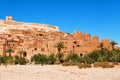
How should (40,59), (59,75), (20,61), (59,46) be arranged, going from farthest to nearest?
(59,46) < (20,61) < (40,59) < (59,75)

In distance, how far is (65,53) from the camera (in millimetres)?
72375

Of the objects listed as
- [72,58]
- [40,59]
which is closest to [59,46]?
[72,58]

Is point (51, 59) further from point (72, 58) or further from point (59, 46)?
point (72, 58)

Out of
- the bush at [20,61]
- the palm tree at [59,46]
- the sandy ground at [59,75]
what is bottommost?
the sandy ground at [59,75]

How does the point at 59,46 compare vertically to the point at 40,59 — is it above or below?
above

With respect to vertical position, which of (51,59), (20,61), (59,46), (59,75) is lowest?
(59,75)

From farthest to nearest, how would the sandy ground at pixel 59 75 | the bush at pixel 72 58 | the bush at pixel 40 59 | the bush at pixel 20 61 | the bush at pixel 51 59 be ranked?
the bush at pixel 20 61
the bush at pixel 51 59
the bush at pixel 40 59
the bush at pixel 72 58
the sandy ground at pixel 59 75

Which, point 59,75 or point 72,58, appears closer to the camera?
point 59,75

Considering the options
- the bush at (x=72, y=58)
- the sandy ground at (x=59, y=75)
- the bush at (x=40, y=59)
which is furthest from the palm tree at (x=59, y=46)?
the sandy ground at (x=59, y=75)

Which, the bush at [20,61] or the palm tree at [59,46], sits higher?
the palm tree at [59,46]

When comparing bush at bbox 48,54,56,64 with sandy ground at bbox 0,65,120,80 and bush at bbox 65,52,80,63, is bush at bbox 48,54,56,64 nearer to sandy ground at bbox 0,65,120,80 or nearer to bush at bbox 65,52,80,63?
bush at bbox 65,52,80,63

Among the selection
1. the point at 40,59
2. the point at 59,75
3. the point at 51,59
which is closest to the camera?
the point at 59,75

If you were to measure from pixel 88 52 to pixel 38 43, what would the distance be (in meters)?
15.2

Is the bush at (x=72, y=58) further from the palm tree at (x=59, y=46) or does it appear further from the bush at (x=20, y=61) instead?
the bush at (x=20, y=61)
